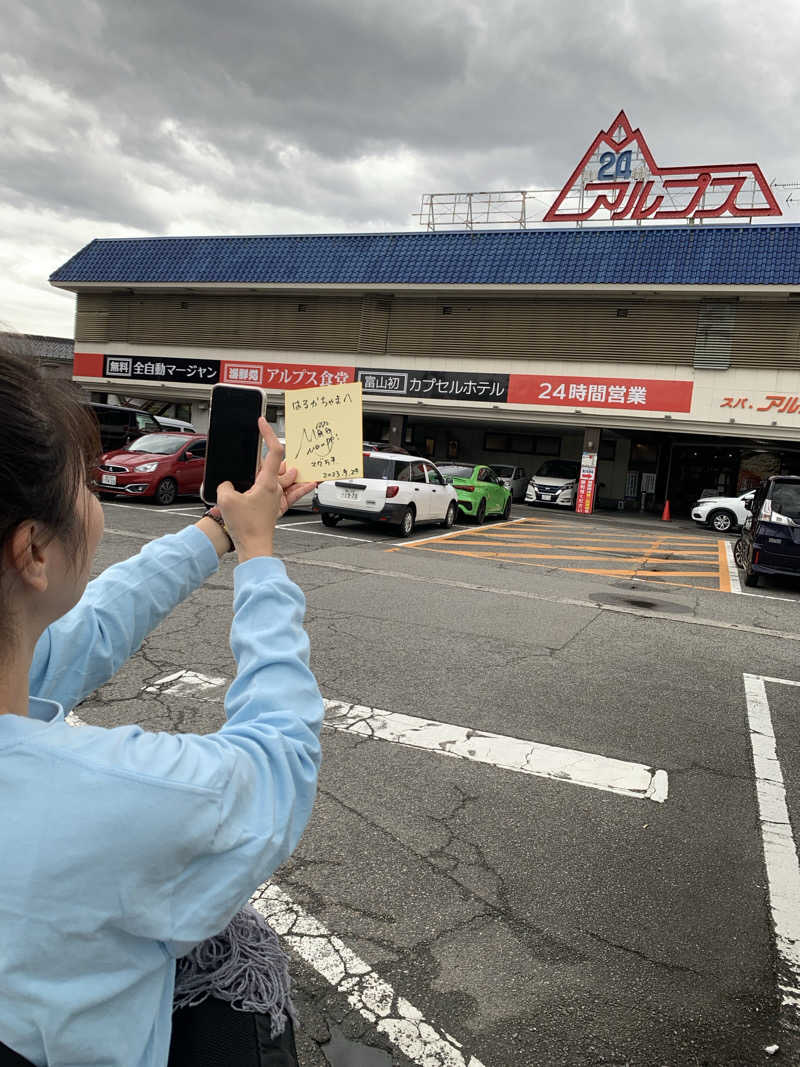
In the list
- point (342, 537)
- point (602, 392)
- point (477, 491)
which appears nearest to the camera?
point (342, 537)

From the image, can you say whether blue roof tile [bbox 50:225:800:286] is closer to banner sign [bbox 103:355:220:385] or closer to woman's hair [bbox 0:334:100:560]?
banner sign [bbox 103:355:220:385]

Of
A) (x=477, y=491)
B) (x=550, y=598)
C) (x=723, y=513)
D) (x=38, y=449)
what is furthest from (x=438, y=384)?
(x=38, y=449)

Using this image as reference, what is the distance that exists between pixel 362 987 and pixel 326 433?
6.00 feet

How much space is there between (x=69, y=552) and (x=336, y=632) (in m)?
6.08

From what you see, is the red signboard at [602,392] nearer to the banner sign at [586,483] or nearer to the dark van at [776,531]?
the banner sign at [586,483]

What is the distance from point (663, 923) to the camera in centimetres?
301

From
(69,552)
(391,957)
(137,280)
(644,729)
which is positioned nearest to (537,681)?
(644,729)

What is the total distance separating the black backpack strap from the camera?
990 mm

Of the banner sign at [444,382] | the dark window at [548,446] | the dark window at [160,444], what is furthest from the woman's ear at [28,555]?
the dark window at [548,446]

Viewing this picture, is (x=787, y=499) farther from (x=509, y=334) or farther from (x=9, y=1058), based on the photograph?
(x=509, y=334)

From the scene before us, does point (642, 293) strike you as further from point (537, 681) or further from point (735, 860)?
point (735, 860)

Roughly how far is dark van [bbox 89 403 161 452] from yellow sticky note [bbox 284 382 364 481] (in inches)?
745

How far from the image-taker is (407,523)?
1496 cm

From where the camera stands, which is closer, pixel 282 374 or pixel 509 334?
pixel 509 334
